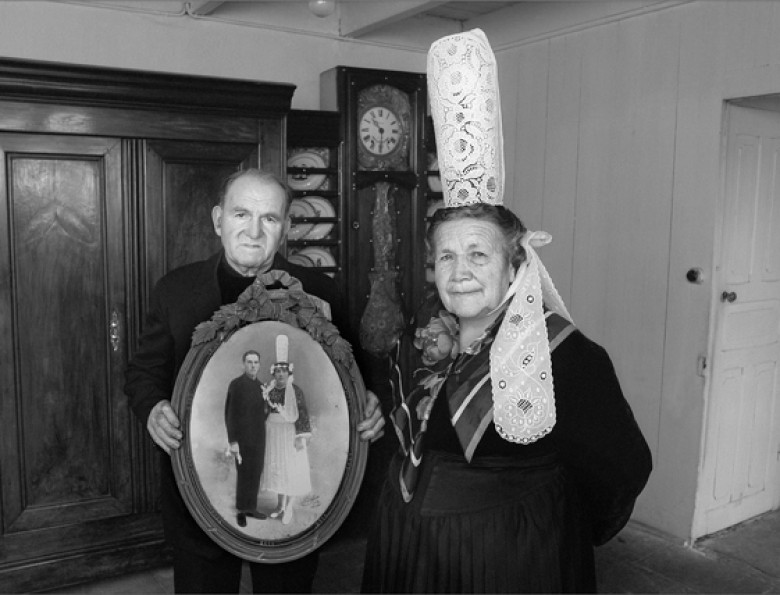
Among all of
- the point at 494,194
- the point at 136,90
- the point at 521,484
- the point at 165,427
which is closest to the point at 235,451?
the point at 165,427

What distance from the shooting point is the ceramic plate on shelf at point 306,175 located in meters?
3.94

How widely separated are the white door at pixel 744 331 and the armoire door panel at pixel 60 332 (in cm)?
256

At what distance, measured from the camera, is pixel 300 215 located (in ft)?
13.0

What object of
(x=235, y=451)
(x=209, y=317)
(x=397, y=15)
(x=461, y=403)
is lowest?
(x=235, y=451)

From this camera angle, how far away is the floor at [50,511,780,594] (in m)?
3.12

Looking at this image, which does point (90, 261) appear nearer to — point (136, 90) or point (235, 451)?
point (136, 90)

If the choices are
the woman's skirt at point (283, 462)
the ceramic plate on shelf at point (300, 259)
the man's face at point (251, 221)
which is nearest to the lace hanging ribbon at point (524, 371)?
the woman's skirt at point (283, 462)

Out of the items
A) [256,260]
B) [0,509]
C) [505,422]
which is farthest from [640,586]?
[0,509]

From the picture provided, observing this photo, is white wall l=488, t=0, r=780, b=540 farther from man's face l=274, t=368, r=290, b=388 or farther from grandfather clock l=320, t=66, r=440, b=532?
man's face l=274, t=368, r=290, b=388

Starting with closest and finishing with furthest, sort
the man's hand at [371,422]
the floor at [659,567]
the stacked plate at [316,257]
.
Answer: the man's hand at [371,422]
the floor at [659,567]
the stacked plate at [316,257]

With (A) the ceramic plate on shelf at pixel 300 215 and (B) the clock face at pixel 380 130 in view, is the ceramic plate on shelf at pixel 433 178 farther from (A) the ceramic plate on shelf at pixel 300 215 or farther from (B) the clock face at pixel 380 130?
(A) the ceramic plate on shelf at pixel 300 215

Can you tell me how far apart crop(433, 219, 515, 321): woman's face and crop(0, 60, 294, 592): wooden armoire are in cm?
156

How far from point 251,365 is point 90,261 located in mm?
1390

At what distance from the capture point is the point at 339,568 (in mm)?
3256
